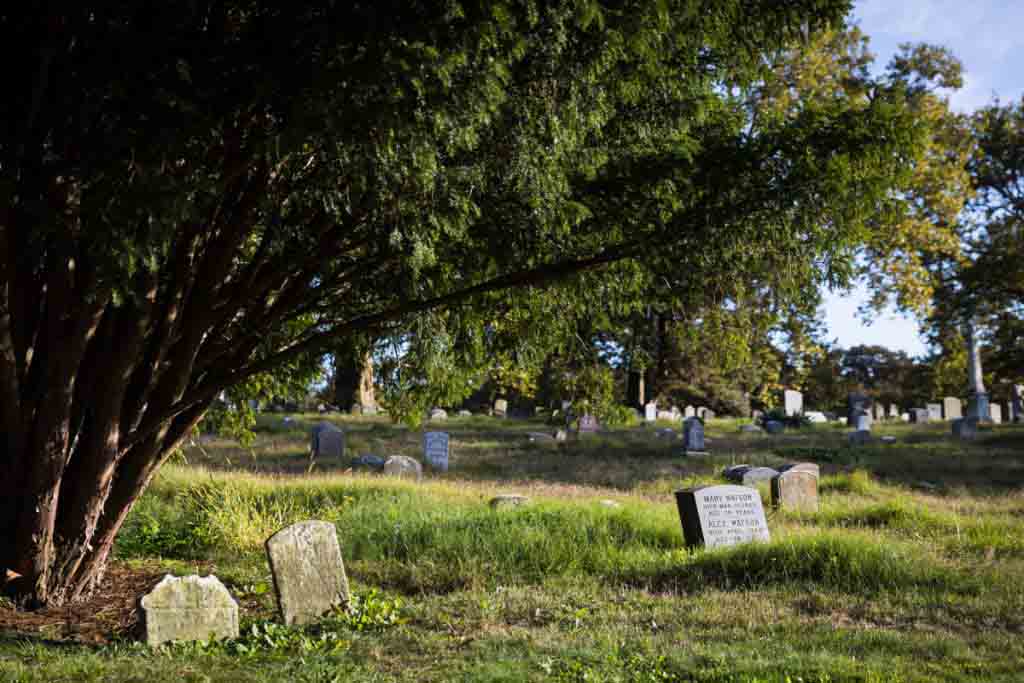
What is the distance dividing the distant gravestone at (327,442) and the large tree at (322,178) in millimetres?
12088

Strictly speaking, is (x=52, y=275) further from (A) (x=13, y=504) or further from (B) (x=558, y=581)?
(B) (x=558, y=581)

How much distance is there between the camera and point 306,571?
6.55 meters

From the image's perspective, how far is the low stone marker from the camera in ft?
18.6

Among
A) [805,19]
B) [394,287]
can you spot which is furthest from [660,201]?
[394,287]

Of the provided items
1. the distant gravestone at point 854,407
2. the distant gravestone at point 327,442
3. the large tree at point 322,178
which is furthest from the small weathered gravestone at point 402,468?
the distant gravestone at point 854,407

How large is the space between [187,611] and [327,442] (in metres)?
13.9

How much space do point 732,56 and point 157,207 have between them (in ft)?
13.8

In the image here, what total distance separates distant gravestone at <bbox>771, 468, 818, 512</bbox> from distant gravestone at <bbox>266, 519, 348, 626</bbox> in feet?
23.8

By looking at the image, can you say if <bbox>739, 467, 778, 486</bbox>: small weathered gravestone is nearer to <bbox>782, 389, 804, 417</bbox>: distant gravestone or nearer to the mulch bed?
the mulch bed

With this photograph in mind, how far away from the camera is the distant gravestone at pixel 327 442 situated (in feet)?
63.5

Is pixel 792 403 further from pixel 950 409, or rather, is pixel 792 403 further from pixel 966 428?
pixel 966 428

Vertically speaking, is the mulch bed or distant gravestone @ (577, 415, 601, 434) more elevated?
distant gravestone @ (577, 415, 601, 434)

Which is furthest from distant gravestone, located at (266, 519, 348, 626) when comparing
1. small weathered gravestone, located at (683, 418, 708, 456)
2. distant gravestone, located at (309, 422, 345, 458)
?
small weathered gravestone, located at (683, 418, 708, 456)

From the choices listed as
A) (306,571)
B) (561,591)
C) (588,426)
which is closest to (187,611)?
(306,571)
